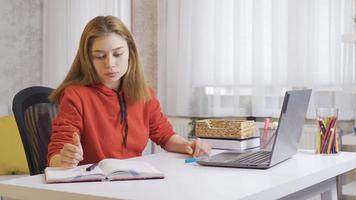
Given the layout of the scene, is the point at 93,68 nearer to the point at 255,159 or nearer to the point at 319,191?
the point at 255,159

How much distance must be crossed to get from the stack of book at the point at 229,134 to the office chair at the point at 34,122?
0.53 m

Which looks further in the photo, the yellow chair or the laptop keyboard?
the yellow chair

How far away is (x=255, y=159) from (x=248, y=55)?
6.94 feet

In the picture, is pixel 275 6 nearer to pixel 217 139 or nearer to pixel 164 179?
pixel 217 139

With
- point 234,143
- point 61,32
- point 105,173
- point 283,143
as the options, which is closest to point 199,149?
point 234,143

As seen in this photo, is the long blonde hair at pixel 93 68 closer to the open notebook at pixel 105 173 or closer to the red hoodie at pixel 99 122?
the red hoodie at pixel 99 122

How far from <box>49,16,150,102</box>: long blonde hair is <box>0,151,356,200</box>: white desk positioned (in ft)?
1.21

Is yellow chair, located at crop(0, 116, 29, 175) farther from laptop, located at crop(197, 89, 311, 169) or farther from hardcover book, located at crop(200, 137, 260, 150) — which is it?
laptop, located at crop(197, 89, 311, 169)

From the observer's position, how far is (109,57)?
5.98 feet

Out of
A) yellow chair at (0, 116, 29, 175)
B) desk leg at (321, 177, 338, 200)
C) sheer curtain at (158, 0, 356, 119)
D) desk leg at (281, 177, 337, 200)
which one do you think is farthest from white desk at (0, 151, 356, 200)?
yellow chair at (0, 116, 29, 175)

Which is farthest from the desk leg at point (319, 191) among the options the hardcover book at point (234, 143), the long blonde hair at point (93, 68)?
the long blonde hair at point (93, 68)

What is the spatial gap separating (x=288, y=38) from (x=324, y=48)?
0.77ft

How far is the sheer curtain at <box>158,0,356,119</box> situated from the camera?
133 inches

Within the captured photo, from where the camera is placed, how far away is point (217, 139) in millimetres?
2010
